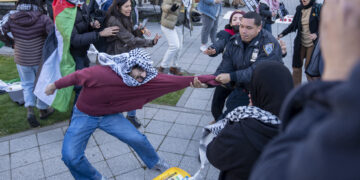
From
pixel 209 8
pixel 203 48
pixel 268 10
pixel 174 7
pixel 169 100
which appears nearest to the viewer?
pixel 169 100

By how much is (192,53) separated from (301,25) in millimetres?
3288

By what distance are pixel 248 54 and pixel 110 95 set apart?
166 centimetres

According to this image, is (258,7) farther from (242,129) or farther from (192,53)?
(242,129)

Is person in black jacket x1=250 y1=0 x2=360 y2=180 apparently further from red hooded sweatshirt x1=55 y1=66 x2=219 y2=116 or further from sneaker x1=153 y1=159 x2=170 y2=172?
sneaker x1=153 y1=159 x2=170 y2=172

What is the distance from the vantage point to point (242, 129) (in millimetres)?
1942

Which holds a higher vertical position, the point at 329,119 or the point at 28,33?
the point at 329,119

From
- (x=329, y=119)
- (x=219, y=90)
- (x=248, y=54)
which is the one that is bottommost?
(x=219, y=90)

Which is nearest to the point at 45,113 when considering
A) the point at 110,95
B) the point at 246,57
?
the point at 110,95

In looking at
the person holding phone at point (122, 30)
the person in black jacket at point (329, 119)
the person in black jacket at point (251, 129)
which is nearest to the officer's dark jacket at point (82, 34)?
the person holding phone at point (122, 30)

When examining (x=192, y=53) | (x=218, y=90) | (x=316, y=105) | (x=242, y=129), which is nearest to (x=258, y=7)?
(x=192, y=53)

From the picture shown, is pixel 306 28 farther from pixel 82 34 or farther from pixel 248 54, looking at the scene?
pixel 82 34

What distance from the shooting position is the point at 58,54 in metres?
4.30

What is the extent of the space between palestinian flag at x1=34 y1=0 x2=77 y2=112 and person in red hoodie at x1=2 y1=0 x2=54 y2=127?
0.26 metres

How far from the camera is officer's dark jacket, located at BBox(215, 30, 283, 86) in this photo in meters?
3.60
